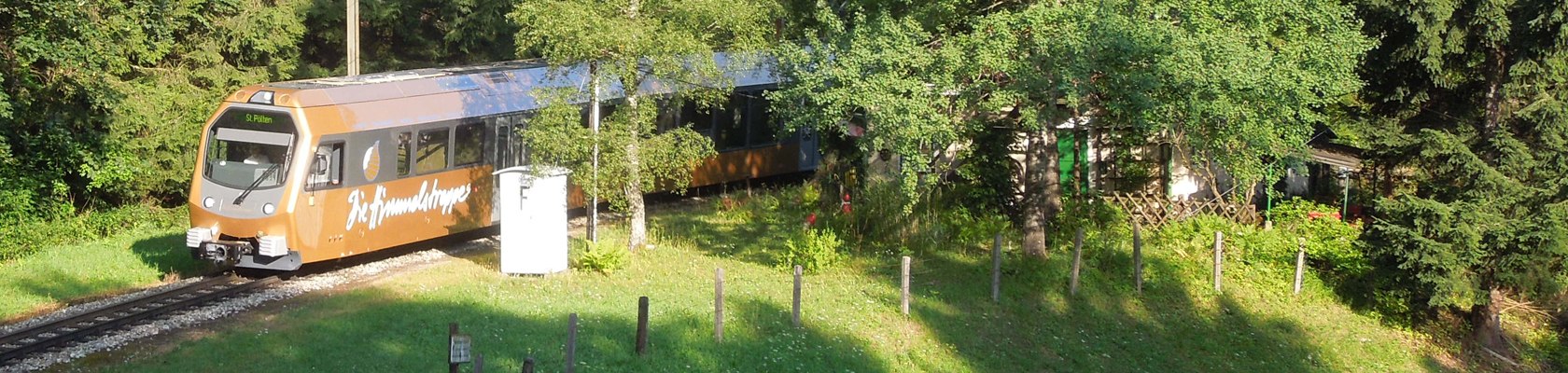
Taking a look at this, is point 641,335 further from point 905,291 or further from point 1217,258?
point 1217,258

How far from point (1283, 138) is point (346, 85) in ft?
38.8

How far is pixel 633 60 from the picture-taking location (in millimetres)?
15789

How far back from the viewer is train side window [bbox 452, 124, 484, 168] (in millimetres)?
17266

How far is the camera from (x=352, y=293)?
14398mm

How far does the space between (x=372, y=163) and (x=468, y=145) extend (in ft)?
6.04

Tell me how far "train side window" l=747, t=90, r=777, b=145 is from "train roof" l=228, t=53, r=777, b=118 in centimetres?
440

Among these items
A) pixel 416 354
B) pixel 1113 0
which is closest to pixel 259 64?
pixel 416 354

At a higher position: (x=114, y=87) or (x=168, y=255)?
(x=114, y=87)

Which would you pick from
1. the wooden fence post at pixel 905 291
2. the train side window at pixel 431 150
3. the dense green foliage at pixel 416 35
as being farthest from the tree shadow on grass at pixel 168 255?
the dense green foliage at pixel 416 35

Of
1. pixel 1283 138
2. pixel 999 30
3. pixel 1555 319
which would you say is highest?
pixel 999 30

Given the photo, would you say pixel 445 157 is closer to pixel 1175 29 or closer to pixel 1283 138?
pixel 1175 29

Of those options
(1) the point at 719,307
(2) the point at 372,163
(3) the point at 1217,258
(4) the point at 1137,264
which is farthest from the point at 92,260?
(3) the point at 1217,258

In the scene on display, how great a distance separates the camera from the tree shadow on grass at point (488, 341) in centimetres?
1155

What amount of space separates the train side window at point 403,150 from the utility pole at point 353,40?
181 inches
